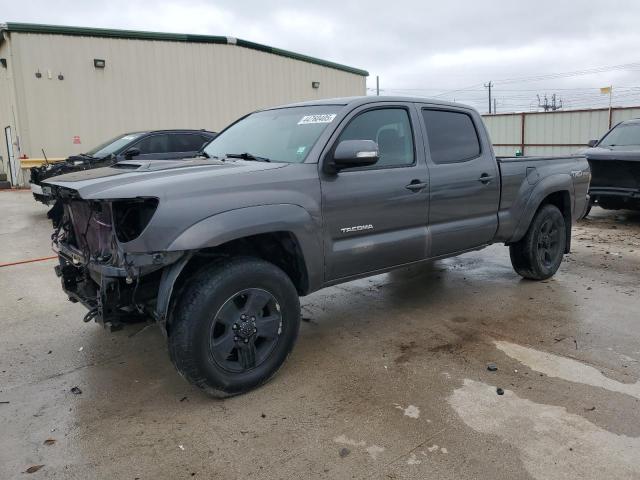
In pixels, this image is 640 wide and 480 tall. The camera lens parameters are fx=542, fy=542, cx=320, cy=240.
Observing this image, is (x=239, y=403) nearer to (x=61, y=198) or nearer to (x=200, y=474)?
(x=200, y=474)

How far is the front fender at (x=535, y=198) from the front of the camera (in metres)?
5.41

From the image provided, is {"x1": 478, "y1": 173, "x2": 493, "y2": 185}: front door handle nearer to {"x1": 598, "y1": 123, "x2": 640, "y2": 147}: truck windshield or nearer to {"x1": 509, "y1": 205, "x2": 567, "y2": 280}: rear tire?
{"x1": 509, "y1": 205, "x2": 567, "y2": 280}: rear tire

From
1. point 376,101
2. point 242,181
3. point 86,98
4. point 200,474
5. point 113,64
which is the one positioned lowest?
point 200,474

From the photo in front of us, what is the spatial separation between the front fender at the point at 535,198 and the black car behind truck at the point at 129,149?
5794 mm

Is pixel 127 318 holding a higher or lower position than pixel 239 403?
higher

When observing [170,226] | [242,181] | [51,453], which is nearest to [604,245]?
[242,181]

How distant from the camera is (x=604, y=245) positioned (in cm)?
781

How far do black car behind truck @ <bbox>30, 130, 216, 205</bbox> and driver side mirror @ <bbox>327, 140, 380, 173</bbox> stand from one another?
20.4 feet

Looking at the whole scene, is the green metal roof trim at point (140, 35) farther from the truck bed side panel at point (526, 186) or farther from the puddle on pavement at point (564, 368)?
the puddle on pavement at point (564, 368)

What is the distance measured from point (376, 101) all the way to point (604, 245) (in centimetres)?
521

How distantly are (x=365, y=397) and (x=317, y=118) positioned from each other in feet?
6.75

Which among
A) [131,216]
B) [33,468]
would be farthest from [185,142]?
[33,468]

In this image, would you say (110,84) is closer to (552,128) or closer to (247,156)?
(247,156)

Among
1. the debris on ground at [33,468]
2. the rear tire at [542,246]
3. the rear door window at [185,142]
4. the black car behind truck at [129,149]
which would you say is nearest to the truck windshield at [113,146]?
the black car behind truck at [129,149]
